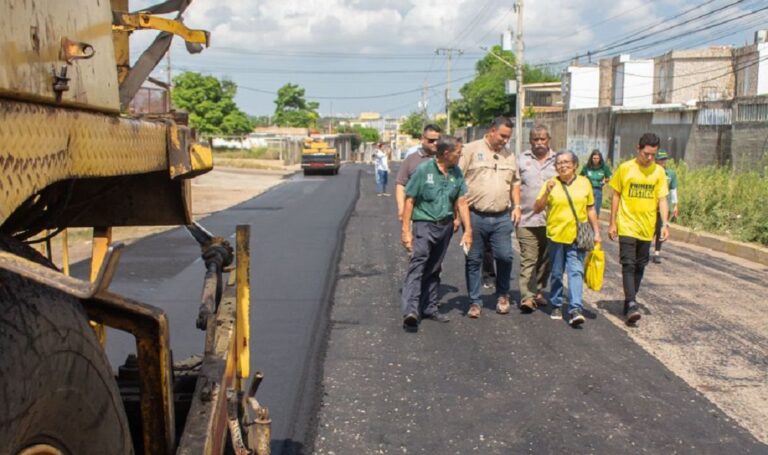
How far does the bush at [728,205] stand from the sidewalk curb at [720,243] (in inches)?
11.6

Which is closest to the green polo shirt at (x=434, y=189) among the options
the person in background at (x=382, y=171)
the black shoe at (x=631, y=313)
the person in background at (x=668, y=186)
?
A: the black shoe at (x=631, y=313)

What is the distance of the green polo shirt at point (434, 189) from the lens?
7836mm

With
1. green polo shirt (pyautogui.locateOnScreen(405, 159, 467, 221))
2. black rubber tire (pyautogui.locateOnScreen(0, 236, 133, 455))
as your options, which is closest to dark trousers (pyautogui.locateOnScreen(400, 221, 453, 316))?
green polo shirt (pyautogui.locateOnScreen(405, 159, 467, 221))

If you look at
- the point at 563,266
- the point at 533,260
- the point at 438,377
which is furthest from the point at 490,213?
the point at 438,377

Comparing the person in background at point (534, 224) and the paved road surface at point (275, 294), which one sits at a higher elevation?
the person in background at point (534, 224)

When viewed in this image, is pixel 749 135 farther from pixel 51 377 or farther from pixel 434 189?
pixel 51 377

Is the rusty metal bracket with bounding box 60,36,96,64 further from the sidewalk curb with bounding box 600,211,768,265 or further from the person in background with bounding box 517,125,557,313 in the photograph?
the sidewalk curb with bounding box 600,211,768,265

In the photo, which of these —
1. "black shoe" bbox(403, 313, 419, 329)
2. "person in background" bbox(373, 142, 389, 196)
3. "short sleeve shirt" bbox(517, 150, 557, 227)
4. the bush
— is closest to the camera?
"black shoe" bbox(403, 313, 419, 329)

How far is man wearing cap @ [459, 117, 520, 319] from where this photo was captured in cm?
826

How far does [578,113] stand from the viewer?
1599 inches

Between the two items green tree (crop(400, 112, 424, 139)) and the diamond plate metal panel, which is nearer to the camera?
the diamond plate metal panel

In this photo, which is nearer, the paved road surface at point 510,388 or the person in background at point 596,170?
the paved road surface at point 510,388

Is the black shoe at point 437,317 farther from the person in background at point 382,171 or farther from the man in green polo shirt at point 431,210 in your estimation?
the person in background at point 382,171

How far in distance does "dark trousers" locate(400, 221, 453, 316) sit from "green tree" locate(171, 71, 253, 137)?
193 ft
